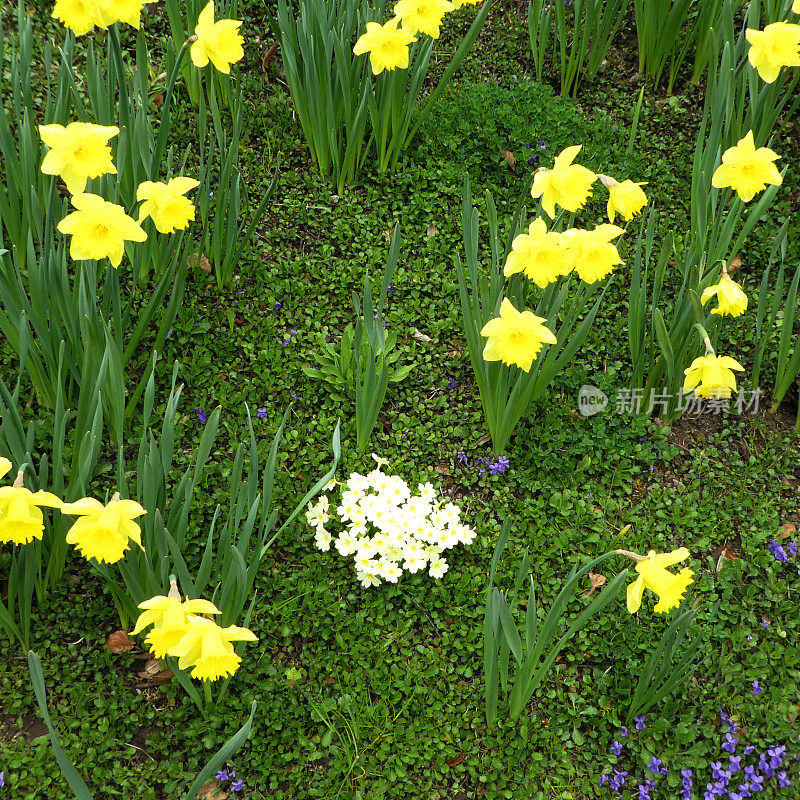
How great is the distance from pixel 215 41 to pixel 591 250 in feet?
4.45

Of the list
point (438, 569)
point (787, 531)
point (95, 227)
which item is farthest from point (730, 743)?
point (95, 227)

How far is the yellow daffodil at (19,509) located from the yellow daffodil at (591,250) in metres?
1.44

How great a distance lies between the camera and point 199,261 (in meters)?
2.84

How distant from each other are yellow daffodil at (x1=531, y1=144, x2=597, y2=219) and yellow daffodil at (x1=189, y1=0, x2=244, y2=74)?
106cm

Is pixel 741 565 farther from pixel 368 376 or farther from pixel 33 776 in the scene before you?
pixel 33 776


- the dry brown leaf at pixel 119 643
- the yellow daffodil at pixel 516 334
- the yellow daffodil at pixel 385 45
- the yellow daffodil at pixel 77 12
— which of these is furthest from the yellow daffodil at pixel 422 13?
the dry brown leaf at pixel 119 643

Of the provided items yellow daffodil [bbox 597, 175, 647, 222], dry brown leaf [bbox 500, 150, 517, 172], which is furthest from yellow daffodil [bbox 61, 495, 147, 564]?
dry brown leaf [bbox 500, 150, 517, 172]

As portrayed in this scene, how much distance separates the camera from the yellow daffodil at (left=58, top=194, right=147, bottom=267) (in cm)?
193

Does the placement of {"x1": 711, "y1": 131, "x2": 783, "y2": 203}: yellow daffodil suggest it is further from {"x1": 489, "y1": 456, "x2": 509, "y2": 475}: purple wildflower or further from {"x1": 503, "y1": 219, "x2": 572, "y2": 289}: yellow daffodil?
{"x1": 489, "y1": 456, "x2": 509, "y2": 475}: purple wildflower

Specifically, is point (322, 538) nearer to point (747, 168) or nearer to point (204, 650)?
point (204, 650)

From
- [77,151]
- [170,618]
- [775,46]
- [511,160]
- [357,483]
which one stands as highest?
[775,46]

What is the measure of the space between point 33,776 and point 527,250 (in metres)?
1.89

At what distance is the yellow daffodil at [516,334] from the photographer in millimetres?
2070

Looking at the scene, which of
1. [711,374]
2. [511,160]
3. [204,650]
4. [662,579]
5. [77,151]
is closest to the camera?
[204,650]
